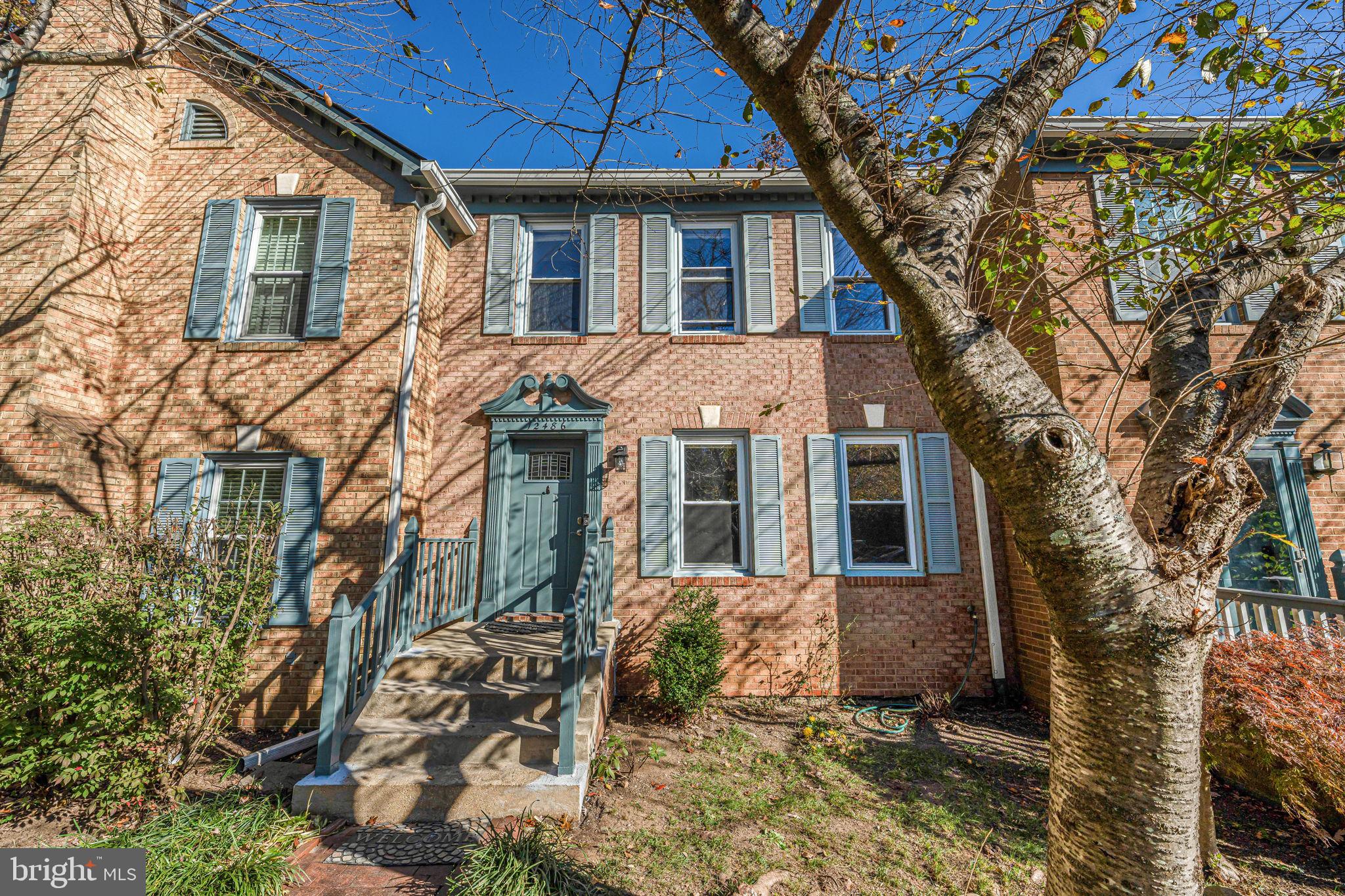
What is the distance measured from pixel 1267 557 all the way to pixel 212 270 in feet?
39.5

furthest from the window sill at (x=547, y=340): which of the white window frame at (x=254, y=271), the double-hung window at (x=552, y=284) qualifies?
the white window frame at (x=254, y=271)

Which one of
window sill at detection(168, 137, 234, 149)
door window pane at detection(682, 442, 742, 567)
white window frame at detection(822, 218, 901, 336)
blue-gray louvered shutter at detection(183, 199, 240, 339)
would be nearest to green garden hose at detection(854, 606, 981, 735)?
door window pane at detection(682, 442, 742, 567)

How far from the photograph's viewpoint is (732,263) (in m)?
7.89

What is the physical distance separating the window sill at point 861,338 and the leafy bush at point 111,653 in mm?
6458

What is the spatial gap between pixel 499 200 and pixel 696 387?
3.64 meters

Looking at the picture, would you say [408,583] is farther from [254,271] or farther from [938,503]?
[938,503]

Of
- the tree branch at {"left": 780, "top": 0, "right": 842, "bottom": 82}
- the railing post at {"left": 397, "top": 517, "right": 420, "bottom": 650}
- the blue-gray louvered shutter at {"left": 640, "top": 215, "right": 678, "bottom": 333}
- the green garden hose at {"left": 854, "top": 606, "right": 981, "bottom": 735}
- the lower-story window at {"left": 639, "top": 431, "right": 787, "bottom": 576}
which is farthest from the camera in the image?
the blue-gray louvered shutter at {"left": 640, "top": 215, "right": 678, "bottom": 333}

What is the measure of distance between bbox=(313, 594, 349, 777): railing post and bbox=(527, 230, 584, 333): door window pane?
4.29 metres

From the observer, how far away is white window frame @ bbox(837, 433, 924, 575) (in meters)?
6.98

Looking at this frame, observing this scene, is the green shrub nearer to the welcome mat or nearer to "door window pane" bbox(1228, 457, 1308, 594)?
the welcome mat

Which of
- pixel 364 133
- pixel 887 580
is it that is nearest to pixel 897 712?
pixel 887 580

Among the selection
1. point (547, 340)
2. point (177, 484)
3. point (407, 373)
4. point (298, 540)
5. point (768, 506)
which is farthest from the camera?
point (547, 340)

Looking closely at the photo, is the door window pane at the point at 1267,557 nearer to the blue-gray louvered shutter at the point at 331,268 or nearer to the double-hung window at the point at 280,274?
the blue-gray louvered shutter at the point at 331,268

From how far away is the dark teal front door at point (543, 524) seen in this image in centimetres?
698
